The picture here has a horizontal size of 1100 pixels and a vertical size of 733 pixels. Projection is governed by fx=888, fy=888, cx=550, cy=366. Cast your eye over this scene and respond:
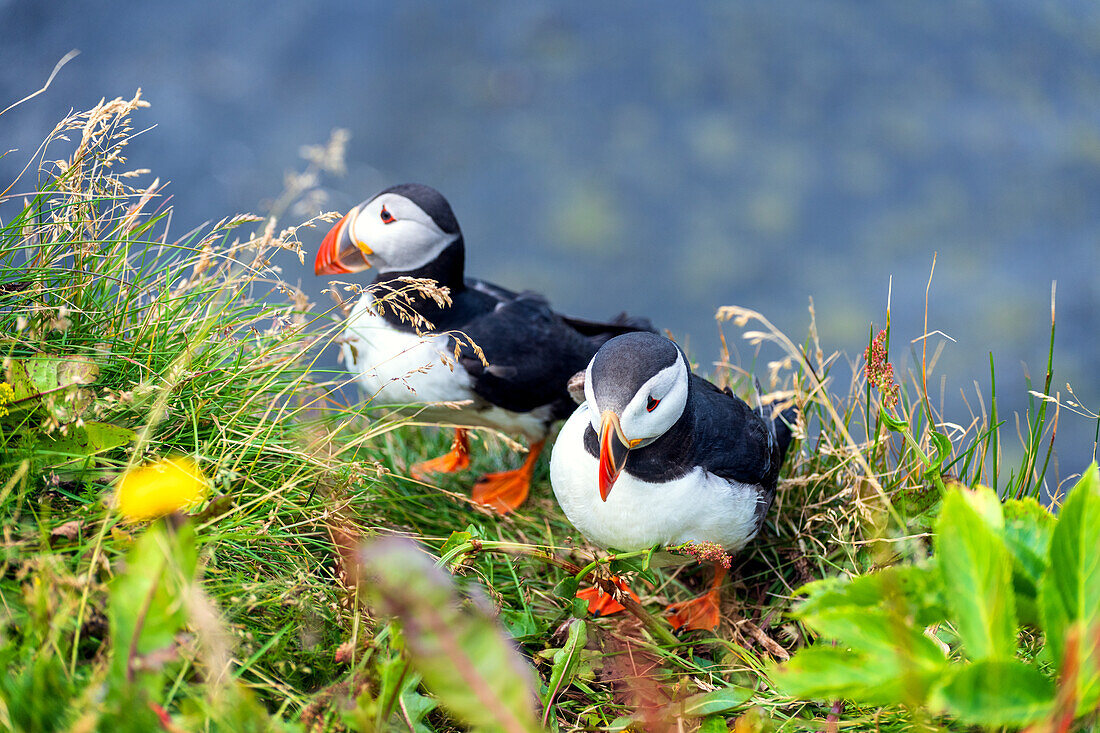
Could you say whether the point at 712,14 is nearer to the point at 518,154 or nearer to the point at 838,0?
the point at 838,0

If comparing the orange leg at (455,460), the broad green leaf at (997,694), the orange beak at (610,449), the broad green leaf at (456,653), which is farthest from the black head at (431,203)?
the broad green leaf at (997,694)

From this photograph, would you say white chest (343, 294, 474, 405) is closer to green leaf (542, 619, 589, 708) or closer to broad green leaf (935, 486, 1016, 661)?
green leaf (542, 619, 589, 708)

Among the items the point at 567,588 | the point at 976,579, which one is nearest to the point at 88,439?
the point at 567,588

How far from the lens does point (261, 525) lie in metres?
2.54

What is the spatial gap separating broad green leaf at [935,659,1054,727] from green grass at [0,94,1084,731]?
1.21 ft

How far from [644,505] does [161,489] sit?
55.7 inches

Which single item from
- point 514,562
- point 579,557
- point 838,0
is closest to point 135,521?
point 514,562

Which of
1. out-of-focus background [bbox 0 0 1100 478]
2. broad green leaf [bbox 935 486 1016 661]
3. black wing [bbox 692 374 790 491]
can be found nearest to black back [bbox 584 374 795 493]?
black wing [bbox 692 374 790 491]

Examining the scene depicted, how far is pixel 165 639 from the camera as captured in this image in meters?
1.66

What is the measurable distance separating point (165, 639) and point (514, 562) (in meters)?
1.55

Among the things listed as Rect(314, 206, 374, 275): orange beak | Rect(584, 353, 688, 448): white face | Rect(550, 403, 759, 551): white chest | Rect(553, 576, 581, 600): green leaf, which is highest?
Rect(314, 206, 374, 275): orange beak

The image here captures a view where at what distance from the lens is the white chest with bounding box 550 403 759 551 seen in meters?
2.83

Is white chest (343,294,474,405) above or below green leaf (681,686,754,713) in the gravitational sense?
above

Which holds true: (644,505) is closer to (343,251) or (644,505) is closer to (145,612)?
(145,612)
